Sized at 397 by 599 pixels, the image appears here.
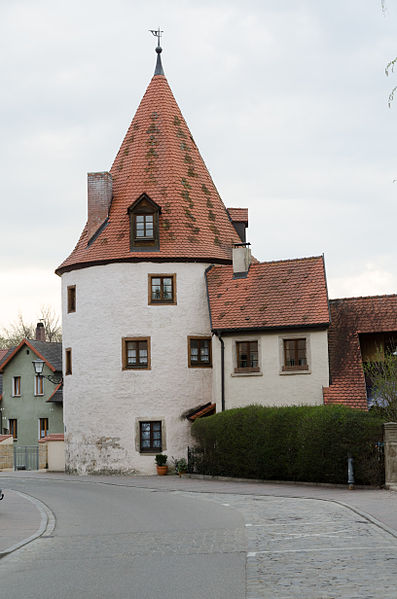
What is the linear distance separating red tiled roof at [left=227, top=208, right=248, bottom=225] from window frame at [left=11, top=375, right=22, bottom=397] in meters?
26.3

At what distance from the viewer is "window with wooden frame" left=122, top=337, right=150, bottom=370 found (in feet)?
119

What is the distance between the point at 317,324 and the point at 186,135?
12762mm

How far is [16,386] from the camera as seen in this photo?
204ft

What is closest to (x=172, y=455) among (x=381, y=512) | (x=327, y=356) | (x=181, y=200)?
(x=327, y=356)

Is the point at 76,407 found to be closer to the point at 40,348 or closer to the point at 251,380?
the point at 251,380

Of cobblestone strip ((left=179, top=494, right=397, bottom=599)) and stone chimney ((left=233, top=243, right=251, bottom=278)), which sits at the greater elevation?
stone chimney ((left=233, top=243, right=251, bottom=278))

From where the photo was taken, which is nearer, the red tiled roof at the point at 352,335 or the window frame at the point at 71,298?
the red tiled roof at the point at 352,335

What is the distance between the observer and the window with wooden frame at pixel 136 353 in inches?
1428

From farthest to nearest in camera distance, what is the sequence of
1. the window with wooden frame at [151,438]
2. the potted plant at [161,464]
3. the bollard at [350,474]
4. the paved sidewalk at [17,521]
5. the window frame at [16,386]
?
the window frame at [16,386], the window with wooden frame at [151,438], the potted plant at [161,464], the bollard at [350,474], the paved sidewalk at [17,521]

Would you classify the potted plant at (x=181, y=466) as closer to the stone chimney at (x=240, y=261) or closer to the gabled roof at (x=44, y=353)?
the stone chimney at (x=240, y=261)

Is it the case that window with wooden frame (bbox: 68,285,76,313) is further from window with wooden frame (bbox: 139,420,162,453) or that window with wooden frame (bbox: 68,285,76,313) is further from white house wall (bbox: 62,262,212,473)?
window with wooden frame (bbox: 139,420,162,453)

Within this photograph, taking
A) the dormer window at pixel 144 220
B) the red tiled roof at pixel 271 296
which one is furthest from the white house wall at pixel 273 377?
the dormer window at pixel 144 220

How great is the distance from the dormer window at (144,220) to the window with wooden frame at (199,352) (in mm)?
4345

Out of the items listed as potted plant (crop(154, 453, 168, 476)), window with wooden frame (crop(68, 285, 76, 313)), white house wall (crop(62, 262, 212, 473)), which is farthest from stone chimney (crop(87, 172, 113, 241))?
potted plant (crop(154, 453, 168, 476))
